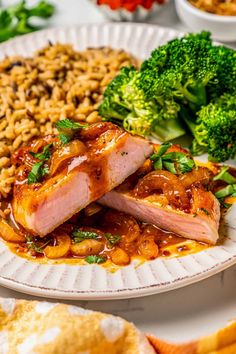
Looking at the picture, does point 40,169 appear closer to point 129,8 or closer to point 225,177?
point 225,177

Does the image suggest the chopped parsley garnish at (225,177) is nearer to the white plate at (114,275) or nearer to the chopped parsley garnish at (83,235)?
the white plate at (114,275)

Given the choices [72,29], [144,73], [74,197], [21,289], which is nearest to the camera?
[21,289]

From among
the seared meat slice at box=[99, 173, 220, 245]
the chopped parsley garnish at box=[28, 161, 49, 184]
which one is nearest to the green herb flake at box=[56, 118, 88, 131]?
the chopped parsley garnish at box=[28, 161, 49, 184]

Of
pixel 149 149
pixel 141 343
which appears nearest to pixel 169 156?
pixel 149 149

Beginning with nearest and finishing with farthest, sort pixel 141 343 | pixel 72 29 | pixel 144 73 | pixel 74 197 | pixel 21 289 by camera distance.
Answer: pixel 141 343 → pixel 21 289 → pixel 74 197 → pixel 144 73 → pixel 72 29

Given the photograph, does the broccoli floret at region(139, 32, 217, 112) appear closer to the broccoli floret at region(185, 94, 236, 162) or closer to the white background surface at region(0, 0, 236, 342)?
the broccoli floret at region(185, 94, 236, 162)

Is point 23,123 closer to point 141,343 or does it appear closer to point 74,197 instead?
point 74,197

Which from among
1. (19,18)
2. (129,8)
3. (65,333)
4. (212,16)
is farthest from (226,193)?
(19,18)
